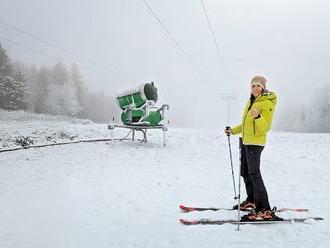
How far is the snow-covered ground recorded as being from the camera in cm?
533

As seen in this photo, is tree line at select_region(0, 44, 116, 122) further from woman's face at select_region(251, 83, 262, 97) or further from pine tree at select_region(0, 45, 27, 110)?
woman's face at select_region(251, 83, 262, 97)

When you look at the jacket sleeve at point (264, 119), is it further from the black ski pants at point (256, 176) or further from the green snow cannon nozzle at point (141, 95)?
the green snow cannon nozzle at point (141, 95)

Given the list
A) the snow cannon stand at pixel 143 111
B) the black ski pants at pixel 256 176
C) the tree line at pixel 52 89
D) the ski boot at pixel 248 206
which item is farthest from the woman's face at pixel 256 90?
the tree line at pixel 52 89

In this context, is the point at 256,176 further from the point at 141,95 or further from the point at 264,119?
the point at 141,95

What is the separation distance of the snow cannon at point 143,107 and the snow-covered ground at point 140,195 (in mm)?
2043

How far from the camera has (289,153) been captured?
14.8m

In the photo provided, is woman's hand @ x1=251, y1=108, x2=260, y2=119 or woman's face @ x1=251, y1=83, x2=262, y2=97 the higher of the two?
woman's face @ x1=251, y1=83, x2=262, y2=97

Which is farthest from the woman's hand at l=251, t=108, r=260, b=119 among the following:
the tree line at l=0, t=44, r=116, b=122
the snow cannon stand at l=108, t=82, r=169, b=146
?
the tree line at l=0, t=44, r=116, b=122

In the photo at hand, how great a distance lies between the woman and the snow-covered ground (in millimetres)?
444

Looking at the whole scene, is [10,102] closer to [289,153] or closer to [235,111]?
[289,153]

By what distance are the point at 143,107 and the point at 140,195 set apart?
9794 mm

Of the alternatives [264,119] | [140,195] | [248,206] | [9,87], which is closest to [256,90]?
[264,119]

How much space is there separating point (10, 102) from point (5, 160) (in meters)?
38.8

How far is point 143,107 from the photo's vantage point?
17328 mm
